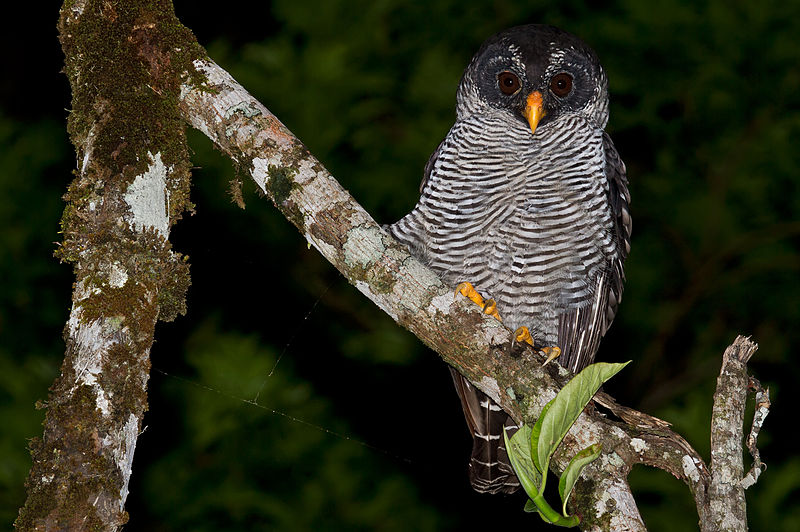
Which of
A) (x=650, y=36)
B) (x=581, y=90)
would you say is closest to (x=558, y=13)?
(x=650, y=36)

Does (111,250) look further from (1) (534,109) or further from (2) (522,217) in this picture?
(1) (534,109)

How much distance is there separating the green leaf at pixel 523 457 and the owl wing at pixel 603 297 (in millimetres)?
1550

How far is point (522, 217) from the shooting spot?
340 centimetres

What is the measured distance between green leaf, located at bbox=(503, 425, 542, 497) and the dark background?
9.39 feet

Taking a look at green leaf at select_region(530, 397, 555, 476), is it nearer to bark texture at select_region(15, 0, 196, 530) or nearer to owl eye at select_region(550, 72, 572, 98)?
bark texture at select_region(15, 0, 196, 530)

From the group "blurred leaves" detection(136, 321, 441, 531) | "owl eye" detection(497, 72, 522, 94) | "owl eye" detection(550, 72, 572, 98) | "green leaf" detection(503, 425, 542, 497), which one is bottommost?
"blurred leaves" detection(136, 321, 441, 531)

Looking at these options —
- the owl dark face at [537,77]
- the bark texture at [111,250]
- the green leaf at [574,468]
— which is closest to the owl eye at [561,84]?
the owl dark face at [537,77]

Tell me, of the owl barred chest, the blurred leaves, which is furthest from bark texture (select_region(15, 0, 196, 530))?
the blurred leaves

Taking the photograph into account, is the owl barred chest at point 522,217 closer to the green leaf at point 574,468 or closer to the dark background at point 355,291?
the green leaf at point 574,468

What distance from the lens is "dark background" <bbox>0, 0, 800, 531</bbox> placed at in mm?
5137

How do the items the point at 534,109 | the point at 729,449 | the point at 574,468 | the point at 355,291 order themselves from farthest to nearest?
1. the point at 355,291
2. the point at 534,109
3. the point at 729,449
4. the point at 574,468

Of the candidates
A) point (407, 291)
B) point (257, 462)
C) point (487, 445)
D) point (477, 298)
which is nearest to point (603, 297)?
point (477, 298)

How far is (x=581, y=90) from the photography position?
363cm

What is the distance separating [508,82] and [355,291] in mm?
2818
